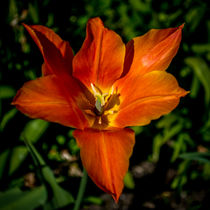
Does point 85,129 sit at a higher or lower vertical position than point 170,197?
higher

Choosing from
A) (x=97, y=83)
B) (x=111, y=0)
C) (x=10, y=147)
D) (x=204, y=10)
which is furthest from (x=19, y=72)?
(x=204, y=10)

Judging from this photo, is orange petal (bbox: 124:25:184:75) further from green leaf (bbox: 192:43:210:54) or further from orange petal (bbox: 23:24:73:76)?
green leaf (bbox: 192:43:210:54)

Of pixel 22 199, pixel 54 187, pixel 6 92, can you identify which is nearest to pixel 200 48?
pixel 6 92

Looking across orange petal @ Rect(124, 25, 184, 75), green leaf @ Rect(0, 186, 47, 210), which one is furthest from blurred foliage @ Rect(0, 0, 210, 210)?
orange petal @ Rect(124, 25, 184, 75)

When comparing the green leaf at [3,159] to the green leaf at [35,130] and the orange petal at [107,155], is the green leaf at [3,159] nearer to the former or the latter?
the green leaf at [35,130]

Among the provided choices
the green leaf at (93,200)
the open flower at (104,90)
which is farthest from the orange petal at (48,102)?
the green leaf at (93,200)

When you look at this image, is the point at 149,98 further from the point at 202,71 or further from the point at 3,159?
the point at 202,71

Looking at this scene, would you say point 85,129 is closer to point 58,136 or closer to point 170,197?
point 58,136
